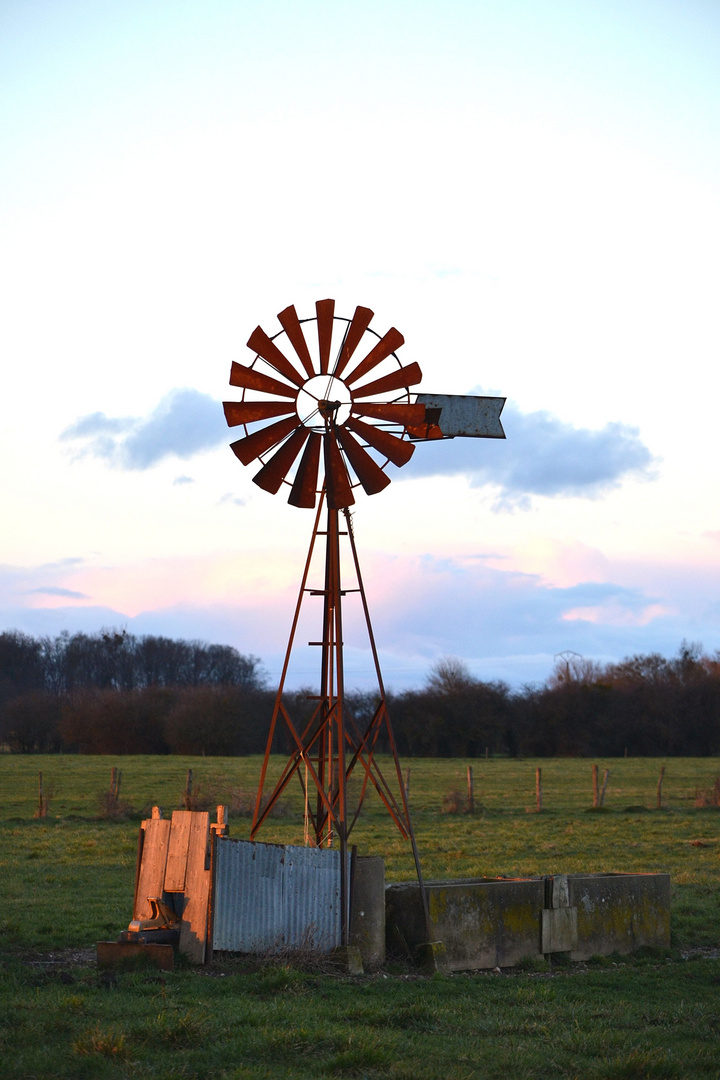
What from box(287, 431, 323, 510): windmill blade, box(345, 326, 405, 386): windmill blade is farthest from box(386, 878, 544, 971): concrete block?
box(345, 326, 405, 386): windmill blade

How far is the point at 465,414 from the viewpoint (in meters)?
13.8

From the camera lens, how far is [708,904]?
1616 cm

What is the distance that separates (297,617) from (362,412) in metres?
2.68

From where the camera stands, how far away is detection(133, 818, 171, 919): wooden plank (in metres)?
11.2

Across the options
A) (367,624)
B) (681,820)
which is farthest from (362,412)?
(681,820)

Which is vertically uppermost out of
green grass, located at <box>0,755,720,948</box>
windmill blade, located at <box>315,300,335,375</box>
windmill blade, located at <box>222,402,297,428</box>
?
windmill blade, located at <box>315,300,335,375</box>

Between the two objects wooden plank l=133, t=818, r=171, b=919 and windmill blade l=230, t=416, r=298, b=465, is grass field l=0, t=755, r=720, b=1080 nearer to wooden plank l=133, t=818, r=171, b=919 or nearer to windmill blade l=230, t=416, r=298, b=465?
wooden plank l=133, t=818, r=171, b=919

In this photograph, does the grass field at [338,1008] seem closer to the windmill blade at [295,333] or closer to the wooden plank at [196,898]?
the wooden plank at [196,898]

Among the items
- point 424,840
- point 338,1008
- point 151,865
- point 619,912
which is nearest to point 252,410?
point 151,865

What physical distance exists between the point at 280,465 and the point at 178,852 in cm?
472

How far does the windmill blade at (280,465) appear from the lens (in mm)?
13023

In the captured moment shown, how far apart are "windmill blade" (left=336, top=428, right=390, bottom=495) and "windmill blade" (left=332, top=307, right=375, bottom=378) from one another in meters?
0.78

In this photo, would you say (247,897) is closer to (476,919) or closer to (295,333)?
(476,919)

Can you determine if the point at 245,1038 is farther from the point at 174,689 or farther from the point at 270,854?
the point at 174,689
